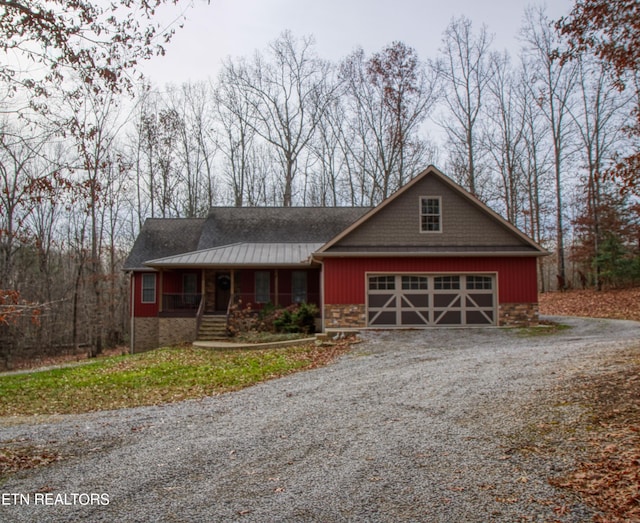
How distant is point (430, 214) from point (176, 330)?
11.1 metres

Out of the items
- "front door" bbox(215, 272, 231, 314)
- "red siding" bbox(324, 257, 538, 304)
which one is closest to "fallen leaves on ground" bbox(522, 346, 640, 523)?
"red siding" bbox(324, 257, 538, 304)

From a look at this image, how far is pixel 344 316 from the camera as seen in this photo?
58.7 ft

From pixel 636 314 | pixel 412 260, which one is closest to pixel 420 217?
pixel 412 260

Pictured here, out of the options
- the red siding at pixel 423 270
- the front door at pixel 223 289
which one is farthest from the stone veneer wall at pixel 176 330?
the red siding at pixel 423 270

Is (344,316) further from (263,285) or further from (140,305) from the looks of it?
(140,305)

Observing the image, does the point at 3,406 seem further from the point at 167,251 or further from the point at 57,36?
the point at 167,251

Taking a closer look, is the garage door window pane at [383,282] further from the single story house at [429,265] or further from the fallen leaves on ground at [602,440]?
the fallen leaves on ground at [602,440]

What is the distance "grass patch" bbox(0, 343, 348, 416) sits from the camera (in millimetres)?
10133

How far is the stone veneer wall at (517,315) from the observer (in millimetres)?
17969

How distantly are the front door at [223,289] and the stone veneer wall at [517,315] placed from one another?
11048 mm

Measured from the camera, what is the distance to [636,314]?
19.9 meters

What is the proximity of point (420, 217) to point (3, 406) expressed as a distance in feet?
44.4

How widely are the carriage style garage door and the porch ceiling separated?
346cm

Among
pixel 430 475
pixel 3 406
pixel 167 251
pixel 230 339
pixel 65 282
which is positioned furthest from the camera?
pixel 65 282
